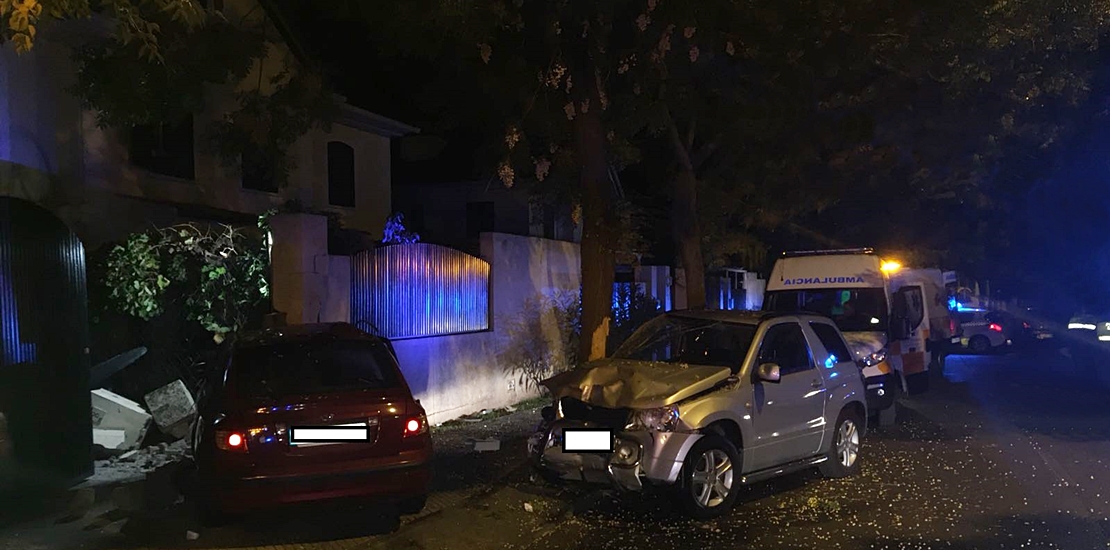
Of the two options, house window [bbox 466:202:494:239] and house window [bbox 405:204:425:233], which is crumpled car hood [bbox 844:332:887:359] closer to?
house window [bbox 466:202:494:239]

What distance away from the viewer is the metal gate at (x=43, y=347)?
7109mm

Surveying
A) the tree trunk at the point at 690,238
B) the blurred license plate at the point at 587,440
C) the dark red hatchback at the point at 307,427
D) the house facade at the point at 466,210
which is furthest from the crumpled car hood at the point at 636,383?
the house facade at the point at 466,210

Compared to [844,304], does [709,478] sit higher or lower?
lower

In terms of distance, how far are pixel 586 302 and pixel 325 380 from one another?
4.80 metres

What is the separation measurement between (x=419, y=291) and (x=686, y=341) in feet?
13.8

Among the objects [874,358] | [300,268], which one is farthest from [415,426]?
[874,358]

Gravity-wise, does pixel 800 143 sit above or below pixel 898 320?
above

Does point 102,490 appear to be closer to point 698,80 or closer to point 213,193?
point 213,193

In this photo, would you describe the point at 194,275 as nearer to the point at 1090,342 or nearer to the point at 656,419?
the point at 656,419

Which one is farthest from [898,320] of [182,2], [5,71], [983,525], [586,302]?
[5,71]

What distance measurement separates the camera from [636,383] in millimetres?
6816

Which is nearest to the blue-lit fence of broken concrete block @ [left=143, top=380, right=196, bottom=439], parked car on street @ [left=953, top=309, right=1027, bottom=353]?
broken concrete block @ [left=143, top=380, right=196, bottom=439]

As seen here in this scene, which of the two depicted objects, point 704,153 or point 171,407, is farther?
point 704,153

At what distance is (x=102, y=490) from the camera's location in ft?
24.4
